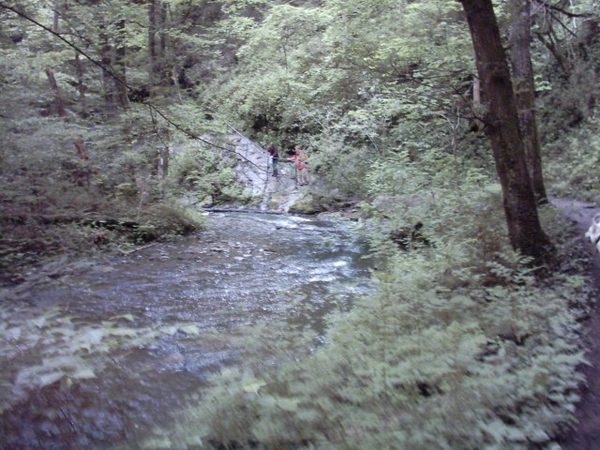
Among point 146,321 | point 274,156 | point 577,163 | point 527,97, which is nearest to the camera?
point 146,321

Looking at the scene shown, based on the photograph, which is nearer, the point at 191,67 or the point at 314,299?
the point at 314,299

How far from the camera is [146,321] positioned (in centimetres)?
737

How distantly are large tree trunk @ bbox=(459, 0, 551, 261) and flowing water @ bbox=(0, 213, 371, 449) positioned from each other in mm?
2644

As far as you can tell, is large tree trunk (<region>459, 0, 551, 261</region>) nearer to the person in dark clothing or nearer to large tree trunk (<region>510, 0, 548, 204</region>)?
large tree trunk (<region>510, 0, 548, 204</region>)

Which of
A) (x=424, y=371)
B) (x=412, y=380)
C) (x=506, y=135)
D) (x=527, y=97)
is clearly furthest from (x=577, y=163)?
(x=412, y=380)

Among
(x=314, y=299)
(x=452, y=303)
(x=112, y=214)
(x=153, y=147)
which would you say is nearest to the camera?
(x=452, y=303)

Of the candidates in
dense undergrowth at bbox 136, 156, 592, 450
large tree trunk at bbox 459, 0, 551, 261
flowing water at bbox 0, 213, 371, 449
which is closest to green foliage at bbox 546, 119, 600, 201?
flowing water at bbox 0, 213, 371, 449

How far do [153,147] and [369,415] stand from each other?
12.8 meters

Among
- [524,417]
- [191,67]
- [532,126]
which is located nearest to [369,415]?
[524,417]

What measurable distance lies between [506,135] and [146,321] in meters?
5.39

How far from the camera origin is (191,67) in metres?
25.6

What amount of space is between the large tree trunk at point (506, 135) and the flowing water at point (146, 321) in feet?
8.67

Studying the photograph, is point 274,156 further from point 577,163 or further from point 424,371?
point 424,371

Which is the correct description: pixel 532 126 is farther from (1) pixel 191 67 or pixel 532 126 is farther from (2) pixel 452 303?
(1) pixel 191 67
